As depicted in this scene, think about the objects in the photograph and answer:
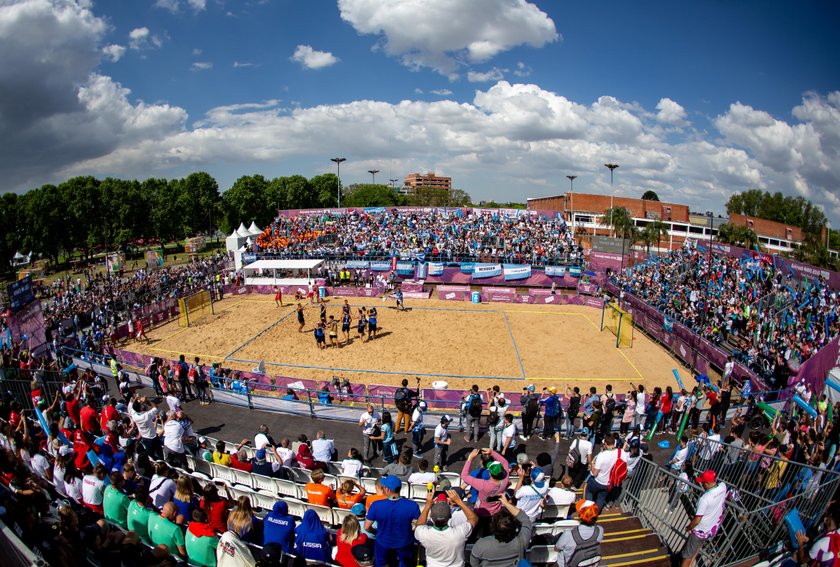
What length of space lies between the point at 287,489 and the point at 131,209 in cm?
7247

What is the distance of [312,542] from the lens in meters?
4.77


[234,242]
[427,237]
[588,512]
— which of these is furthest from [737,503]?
[234,242]

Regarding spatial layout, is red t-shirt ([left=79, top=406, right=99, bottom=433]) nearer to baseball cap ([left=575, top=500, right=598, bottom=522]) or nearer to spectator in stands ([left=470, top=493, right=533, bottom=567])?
spectator in stands ([left=470, top=493, right=533, bottom=567])

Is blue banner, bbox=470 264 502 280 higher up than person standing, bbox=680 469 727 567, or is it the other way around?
blue banner, bbox=470 264 502 280

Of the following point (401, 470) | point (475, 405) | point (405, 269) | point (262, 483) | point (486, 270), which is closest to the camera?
point (401, 470)

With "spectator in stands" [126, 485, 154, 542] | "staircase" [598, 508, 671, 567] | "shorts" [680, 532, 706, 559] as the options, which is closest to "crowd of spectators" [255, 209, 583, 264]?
"staircase" [598, 508, 671, 567]

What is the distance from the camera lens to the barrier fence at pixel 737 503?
612 cm

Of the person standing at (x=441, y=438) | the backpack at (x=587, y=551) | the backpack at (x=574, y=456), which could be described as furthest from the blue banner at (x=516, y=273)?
the backpack at (x=587, y=551)

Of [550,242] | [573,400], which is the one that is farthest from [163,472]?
[550,242]

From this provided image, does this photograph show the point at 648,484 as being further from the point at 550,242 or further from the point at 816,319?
the point at 550,242

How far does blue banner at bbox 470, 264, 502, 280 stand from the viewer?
35.0 metres

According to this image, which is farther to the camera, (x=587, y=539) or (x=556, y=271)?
(x=556, y=271)

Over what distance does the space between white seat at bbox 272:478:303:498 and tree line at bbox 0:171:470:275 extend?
65.2 metres

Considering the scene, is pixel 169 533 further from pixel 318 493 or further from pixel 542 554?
pixel 542 554
